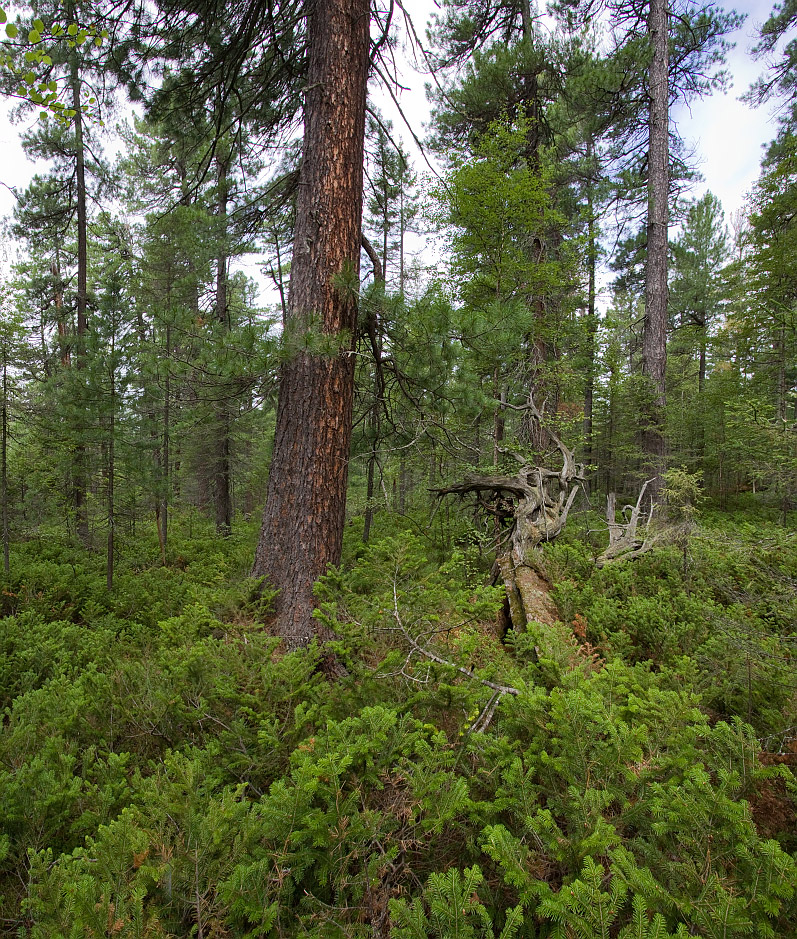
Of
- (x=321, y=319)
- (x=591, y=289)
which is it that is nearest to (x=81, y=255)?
(x=321, y=319)

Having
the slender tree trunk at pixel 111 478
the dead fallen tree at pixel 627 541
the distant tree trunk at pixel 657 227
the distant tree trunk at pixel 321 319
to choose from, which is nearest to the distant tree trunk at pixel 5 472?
the slender tree trunk at pixel 111 478

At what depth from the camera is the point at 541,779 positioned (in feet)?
6.52

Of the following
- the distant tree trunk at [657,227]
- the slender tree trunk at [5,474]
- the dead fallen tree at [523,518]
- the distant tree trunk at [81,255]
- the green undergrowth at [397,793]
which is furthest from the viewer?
the distant tree trunk at [81,255]

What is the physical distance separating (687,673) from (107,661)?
4882 mm

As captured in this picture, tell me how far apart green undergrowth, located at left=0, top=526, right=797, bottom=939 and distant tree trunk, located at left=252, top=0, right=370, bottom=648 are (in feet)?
1.74

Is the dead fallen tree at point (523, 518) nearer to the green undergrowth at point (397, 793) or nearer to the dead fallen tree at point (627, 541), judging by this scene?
the dead fallen tree at point (627, 541)

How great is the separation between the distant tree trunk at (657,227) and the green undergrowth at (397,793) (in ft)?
22.0

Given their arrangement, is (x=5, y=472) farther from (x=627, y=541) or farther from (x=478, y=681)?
(x=627, y=541)

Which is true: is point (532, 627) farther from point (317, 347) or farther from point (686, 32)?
point (686, 32)

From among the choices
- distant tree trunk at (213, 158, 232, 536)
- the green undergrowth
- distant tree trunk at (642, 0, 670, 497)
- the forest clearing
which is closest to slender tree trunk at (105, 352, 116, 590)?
the forest clearing

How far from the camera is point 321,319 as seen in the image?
376 centimetres

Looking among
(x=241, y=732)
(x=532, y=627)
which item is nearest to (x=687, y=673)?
(x=532, y=627)

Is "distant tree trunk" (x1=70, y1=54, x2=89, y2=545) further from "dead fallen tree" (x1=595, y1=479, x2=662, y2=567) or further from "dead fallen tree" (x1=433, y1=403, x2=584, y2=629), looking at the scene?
"dead fallen tree" (x1=595, y1=479, x2=662, y2=567)

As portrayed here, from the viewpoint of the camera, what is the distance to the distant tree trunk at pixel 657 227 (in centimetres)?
950
